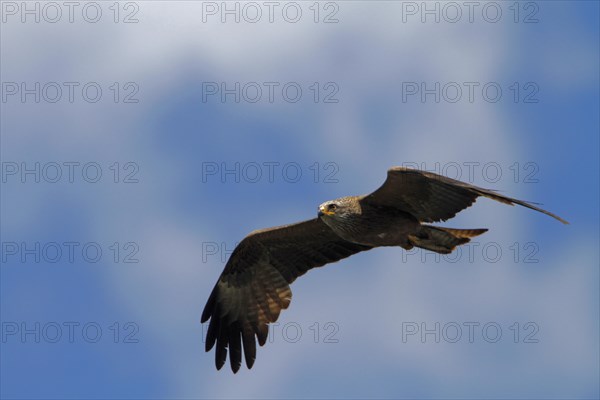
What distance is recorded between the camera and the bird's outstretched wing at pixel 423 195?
493 inches

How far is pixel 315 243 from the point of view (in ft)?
48.6

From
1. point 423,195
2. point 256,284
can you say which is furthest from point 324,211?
point 256,284

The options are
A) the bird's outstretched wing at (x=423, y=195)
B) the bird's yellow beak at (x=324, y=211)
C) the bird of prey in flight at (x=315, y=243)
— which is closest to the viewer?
the bird's outstretched wing at (x=423, y=195)

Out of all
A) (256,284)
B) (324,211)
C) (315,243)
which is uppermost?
(324,211)

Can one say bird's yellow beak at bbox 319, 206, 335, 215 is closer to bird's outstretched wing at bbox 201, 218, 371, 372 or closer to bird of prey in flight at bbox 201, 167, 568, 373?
bird of prey in flight at bbox 201, 167, 568, 373

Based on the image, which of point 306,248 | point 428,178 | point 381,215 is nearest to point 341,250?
point 306,248

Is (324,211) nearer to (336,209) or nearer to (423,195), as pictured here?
(336,209)

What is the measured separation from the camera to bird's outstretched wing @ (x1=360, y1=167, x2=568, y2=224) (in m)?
12.5

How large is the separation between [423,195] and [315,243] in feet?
7.57

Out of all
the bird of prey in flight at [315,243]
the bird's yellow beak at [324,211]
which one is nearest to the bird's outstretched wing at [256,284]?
the bird of prey in flight at [315,243]

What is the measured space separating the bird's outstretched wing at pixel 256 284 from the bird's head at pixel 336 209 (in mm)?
1484

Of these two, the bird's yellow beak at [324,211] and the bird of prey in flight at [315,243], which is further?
the bird's yellow beak at [324,211]

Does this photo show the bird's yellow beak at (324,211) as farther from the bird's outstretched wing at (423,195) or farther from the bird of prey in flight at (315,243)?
the bird's outstretched wing at (423,195)

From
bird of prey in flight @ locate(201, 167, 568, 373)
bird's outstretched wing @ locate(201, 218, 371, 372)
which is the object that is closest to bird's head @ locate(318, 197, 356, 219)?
bird of prey in flight @ locate(201, 167, 568, 373)
